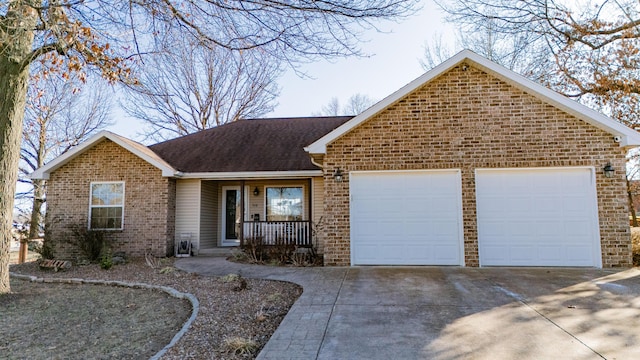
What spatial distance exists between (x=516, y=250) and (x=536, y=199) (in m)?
1.23

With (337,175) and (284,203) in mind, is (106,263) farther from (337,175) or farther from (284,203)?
(337,175)

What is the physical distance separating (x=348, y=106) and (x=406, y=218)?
23974 mm

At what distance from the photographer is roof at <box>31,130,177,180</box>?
11312 mm

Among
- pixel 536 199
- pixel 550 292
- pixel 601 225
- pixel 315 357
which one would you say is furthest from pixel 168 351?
pixel 601 225

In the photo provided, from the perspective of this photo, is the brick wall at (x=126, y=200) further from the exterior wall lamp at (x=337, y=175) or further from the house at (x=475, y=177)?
the exterior wall lamp at (x=337, y=175)

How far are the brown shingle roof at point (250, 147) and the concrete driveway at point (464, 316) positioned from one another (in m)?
5.30

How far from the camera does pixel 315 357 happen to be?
371 centimetres

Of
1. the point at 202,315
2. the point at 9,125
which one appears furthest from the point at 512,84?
the point at 9,125

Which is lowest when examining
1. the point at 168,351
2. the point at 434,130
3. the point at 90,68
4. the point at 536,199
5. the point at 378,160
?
the point at 168,351

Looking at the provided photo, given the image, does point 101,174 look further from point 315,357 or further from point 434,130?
point 315,357

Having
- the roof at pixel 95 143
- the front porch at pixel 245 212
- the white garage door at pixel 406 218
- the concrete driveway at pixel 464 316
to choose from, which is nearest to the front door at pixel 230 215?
the front porch at pixel 245 212

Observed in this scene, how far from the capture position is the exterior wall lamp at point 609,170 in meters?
8.19

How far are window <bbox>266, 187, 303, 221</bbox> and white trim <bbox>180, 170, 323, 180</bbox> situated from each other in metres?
1.28

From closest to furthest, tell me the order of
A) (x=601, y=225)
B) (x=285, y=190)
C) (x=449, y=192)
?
(x=601, y=225) → (x=449, y=192) → (x=285, y=190)
